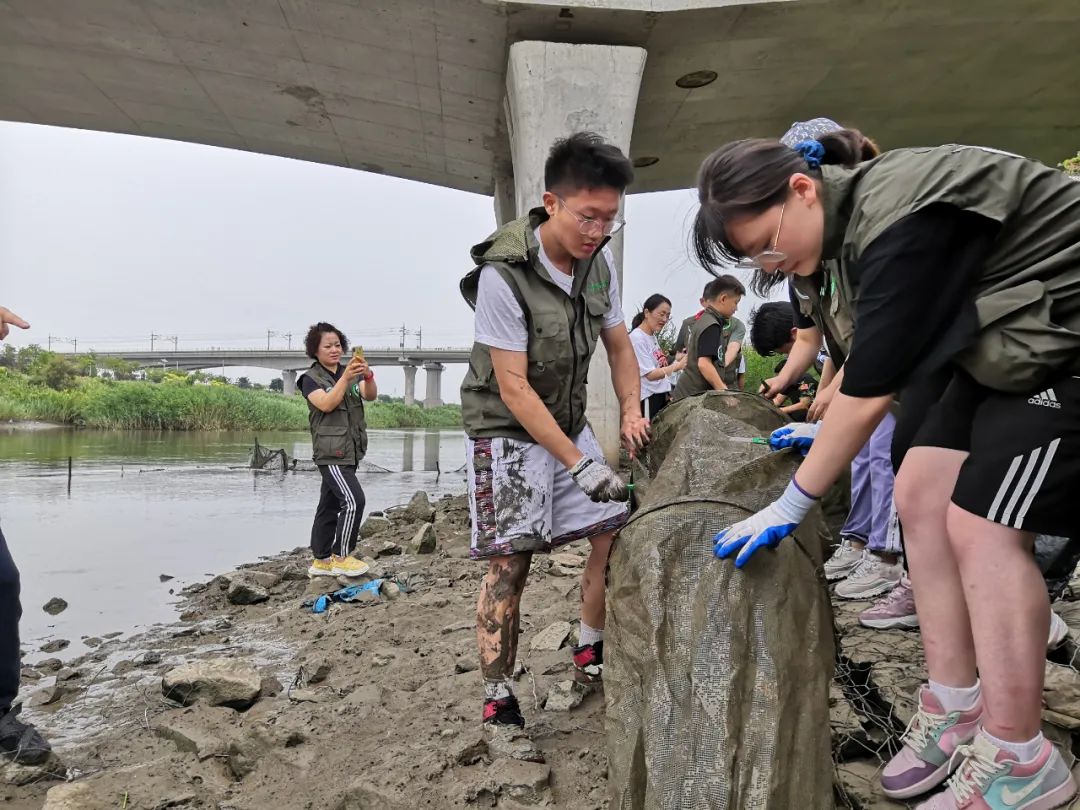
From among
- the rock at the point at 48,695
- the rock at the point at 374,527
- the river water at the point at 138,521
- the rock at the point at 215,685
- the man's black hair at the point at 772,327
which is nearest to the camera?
the rock at the point at 215,685

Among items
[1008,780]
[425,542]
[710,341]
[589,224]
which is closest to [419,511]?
[425,542]

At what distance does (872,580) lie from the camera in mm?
3396

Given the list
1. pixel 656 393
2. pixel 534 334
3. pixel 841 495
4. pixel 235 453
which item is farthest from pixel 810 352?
pixel 235 453

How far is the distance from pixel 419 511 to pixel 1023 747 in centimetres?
687

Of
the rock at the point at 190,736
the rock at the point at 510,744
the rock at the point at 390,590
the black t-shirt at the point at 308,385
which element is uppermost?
the black t-shirt at the point at 308,385

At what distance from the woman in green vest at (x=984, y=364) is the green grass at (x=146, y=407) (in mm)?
27349

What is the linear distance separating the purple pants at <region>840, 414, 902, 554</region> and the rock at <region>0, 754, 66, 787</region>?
11.4ft

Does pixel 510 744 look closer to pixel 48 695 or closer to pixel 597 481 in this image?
pixel 597 481

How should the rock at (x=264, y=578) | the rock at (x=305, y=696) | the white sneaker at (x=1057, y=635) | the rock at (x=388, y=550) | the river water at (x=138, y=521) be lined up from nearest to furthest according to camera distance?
the white sneaker at (x=1057, y=635) → the rock at (x=305, y=696) → the river water at (x=138, y=521) → the rock at (x=264, y=578) → the rock at (x=388, y=550)

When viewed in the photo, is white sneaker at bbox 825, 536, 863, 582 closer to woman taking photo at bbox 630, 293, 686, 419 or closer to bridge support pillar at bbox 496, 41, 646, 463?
woman taking photo at bbox 630, 293, 686, 419

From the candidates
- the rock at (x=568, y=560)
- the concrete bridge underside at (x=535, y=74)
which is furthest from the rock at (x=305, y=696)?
the concrete bridge underside at (x=535, y=74)

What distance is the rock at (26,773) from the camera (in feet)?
9.14

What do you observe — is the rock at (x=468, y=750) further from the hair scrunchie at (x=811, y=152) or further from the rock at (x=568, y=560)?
the rock at (x=568, y=560)

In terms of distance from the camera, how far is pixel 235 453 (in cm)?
1741
